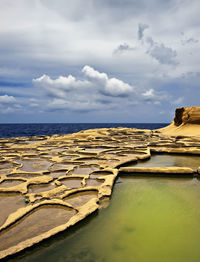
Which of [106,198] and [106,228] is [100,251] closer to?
[106,228]

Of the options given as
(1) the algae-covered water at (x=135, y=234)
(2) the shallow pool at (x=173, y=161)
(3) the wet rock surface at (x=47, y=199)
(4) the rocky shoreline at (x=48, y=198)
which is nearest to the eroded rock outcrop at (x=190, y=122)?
(2) the shallow pool at (x=173, y=161)

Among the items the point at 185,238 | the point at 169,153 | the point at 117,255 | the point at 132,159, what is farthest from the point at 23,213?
the point at 169,153

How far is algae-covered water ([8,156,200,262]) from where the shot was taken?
360cm

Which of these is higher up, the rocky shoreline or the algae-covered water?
Result: the rocky shoreline

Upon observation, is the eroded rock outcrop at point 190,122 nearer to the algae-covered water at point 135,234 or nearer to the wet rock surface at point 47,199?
the wet rock surface at point 47,199

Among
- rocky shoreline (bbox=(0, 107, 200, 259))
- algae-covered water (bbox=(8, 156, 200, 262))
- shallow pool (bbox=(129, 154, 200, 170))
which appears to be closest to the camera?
algae-covered water (bbox=(8, 156, 200, 262))

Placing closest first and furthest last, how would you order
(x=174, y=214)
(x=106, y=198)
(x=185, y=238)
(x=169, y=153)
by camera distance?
1. (x=185, y=238)
2. (x=174, y=214)
3. (x=106, y=198)
4. (x=169, y=153)

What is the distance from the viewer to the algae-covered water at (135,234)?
3.60m

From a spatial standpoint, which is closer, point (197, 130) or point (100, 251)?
point (100, 251)

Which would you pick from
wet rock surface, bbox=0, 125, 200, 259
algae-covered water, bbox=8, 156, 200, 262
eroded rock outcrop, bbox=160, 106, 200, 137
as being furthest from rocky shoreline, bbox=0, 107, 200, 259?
eroded rock outcrop, bbox=160, 106, 200, 137

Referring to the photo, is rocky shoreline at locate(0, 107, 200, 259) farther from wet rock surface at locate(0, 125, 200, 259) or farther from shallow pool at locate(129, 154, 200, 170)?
shallow pool at locate(129, 154, 200, 170)

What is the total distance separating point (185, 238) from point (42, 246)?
293cm

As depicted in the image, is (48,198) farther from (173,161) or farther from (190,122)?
(190,122)

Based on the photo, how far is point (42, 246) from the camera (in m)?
3.78
